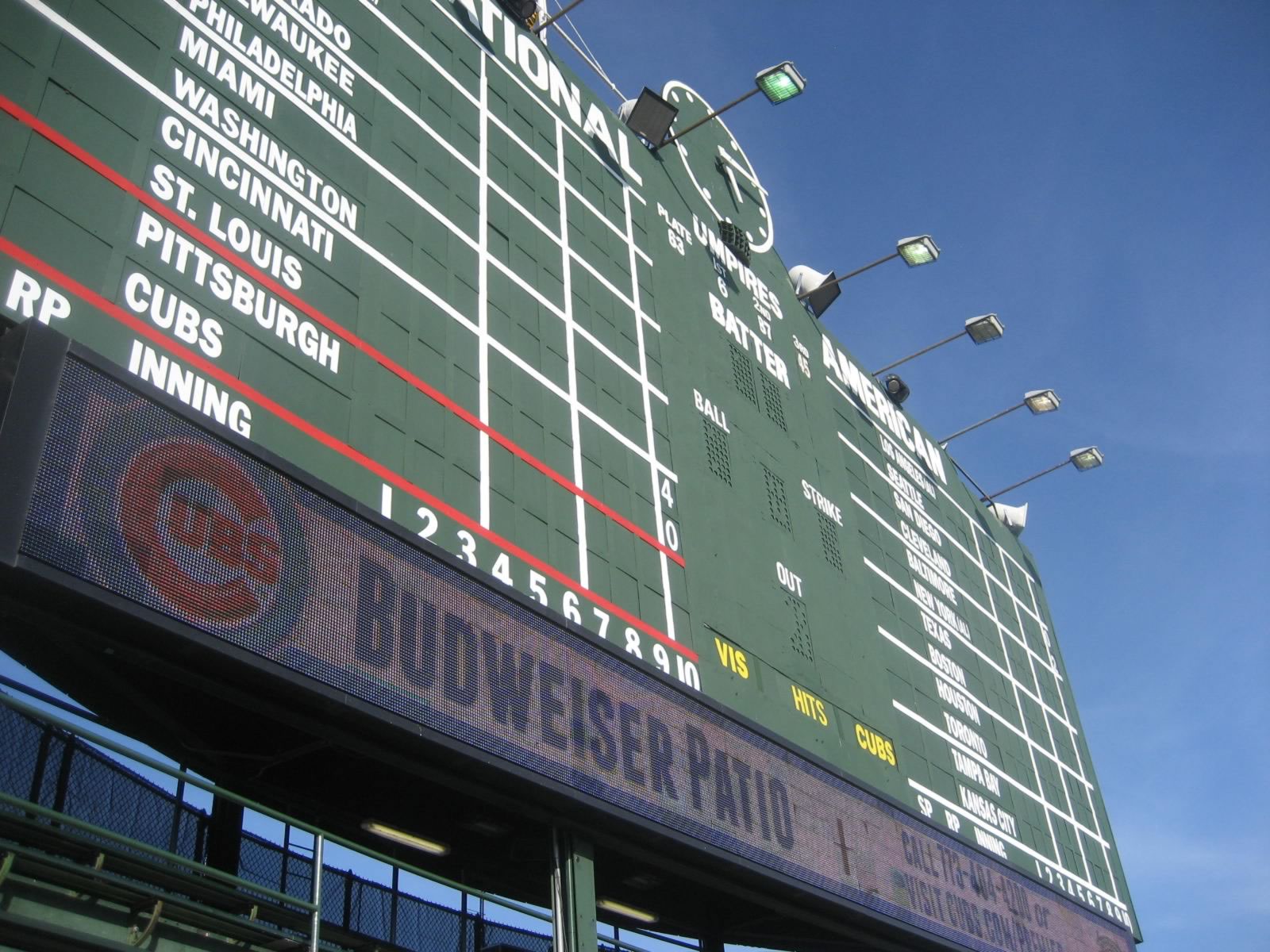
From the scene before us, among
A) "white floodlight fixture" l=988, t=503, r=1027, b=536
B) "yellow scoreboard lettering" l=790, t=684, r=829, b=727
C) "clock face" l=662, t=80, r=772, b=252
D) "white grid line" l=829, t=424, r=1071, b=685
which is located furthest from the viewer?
"white floodlight fixture" l=988, t=503, r=1027, b=536

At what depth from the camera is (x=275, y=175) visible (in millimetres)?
5770

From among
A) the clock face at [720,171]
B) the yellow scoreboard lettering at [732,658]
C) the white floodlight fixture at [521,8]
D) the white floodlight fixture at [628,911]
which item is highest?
the clock face at [720,171]

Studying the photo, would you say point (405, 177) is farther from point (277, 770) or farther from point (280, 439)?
point (277, 770)

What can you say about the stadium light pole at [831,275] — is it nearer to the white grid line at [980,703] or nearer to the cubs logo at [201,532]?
the white grid line at [980,703]

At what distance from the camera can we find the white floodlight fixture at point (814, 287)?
1266cm

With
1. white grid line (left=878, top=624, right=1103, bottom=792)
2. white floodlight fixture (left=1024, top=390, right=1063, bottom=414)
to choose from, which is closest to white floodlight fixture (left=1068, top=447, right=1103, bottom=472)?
white floodlight fixture (left=1024, top=390, right=1063, bottom=414)

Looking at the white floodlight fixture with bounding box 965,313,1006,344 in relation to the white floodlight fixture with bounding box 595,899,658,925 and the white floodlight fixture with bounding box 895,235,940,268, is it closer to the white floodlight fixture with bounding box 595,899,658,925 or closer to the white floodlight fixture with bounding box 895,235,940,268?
the white floodlight fixture with bounding box 895,235,940,268

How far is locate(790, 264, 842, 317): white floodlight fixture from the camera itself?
1266cm

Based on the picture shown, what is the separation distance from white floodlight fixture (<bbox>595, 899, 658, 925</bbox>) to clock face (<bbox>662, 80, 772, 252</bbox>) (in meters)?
5.29

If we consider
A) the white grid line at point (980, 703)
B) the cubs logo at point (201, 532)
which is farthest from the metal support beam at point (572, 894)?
the white grid line at point (980, 703)

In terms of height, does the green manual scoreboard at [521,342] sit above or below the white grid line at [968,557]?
below

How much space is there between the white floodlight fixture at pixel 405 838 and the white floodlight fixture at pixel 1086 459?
40.4 ft

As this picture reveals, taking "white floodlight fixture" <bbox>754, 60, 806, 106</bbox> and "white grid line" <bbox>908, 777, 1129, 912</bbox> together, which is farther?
"white floodlight fixture" <bbox>754, 60, 806, 106</bbox>

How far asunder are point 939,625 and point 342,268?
22.4ft
